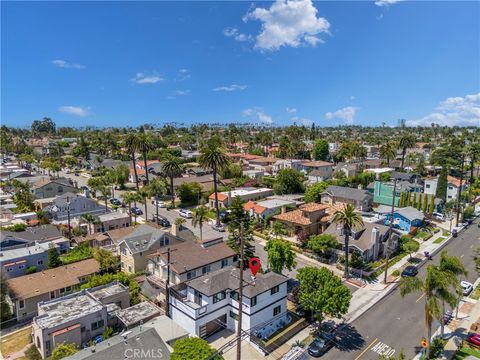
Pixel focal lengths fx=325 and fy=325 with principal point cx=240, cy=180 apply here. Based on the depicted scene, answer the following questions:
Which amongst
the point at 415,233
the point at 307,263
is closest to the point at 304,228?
the point at 307,263

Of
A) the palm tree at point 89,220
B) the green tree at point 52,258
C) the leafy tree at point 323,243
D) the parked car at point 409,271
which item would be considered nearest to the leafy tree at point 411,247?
the parked car at point 409,271

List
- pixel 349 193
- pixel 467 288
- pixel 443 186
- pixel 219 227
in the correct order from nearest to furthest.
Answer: pixel 467 288
pixel 219 227
pixel 349 193
pixel 443 186

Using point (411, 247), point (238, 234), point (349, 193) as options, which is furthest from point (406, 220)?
point (238, 234)

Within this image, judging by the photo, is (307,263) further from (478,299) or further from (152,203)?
(152,203)

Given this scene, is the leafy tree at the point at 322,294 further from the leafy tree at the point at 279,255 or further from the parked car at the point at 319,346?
the leafy tree at the point at 279,255

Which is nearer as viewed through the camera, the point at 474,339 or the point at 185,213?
the point at 474,339

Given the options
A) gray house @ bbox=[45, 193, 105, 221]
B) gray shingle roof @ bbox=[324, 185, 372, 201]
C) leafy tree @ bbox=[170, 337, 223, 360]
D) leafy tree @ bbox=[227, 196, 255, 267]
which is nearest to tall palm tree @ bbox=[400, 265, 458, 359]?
leafy tree @ bbox=[170, 337, 223, 360]

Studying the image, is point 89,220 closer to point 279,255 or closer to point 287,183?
point 279,255

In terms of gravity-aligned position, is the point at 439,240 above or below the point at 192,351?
below
